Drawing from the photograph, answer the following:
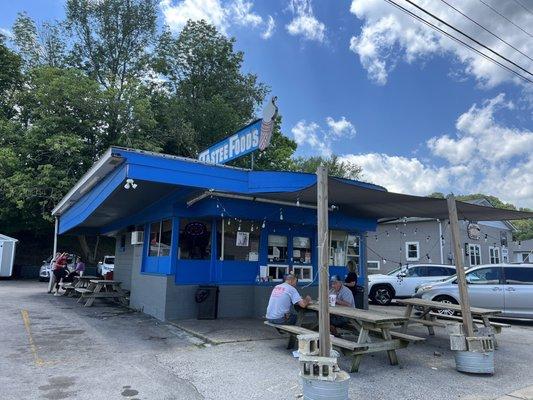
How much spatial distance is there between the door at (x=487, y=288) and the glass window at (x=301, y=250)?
4692 millimetres

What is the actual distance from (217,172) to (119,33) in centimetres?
2948

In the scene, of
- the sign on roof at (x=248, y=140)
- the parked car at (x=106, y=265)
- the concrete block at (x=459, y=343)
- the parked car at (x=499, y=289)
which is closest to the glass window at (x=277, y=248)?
the sign on roof at (x=248, y=140)

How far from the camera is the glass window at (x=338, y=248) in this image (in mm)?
12625

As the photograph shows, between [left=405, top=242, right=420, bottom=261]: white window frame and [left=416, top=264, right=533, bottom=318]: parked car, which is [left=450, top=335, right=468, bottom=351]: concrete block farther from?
[left=405, top=242, right=420, bottom=261]: white window frame

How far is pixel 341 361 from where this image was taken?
6.57m

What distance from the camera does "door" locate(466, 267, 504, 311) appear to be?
38.2 feet

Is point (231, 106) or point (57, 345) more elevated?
point (231, 106)

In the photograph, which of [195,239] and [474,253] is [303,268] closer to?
[195,239]

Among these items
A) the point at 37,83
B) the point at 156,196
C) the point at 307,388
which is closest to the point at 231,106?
the point at 37,83

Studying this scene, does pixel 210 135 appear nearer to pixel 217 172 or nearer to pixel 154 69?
pixel 154 69

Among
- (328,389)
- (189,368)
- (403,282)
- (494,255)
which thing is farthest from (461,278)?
(494,255)

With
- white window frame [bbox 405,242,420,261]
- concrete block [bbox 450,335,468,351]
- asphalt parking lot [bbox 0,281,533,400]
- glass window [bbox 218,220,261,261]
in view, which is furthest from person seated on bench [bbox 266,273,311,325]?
white window frame [bbox 405,242,420,261]

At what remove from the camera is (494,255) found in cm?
2845

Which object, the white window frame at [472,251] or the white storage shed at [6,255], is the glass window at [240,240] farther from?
the white window frame at [472,251]
